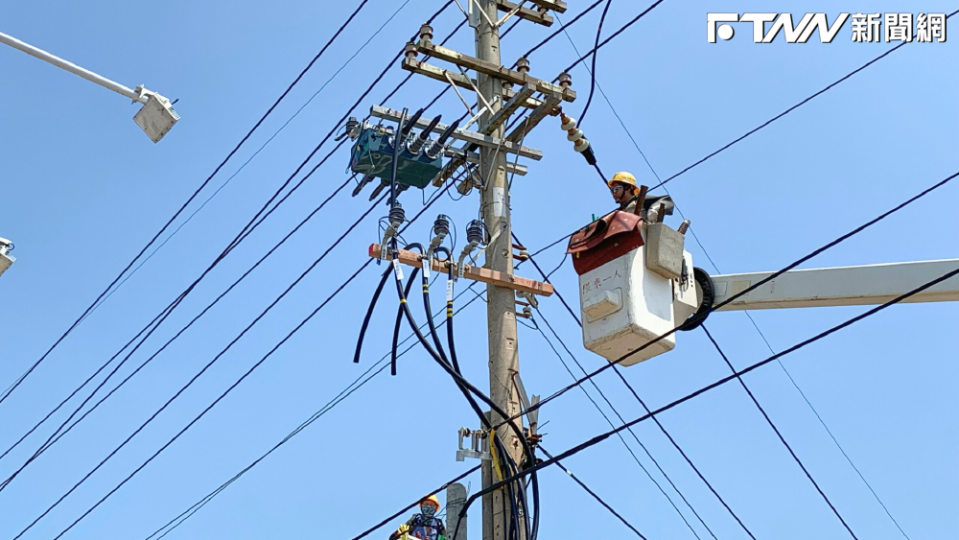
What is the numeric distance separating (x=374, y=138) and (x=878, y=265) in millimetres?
4815

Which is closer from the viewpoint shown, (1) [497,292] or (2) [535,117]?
(1) [497,292]

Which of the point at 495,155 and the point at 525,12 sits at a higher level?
the point at 525,12

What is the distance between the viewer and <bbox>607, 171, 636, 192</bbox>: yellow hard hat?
31.9 feet

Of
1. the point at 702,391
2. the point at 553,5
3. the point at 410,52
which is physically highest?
the point at 553,5

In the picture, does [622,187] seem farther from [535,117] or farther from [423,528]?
[423,528]

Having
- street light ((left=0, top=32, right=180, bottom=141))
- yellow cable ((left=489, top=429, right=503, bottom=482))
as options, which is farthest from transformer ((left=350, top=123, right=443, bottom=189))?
yellow cable ((left=489, top=429, right=503, bottom=482))

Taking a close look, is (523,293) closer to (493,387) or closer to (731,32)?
(493,387)

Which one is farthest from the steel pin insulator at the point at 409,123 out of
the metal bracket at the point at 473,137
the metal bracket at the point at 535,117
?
the metal bracket at the point at 535,117

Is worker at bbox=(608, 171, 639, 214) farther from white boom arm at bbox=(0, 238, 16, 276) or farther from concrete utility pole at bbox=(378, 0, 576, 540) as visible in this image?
white boom arm at bbox=(0, 238, 16, 276)

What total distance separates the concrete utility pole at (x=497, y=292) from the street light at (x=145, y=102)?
301cm

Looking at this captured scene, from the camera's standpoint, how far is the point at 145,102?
10.3 meters

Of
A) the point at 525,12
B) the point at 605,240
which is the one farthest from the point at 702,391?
the point at 525,12

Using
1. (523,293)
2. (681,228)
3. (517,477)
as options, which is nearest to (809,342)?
(681,228)

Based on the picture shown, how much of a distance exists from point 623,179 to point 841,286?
2020 millimetres
